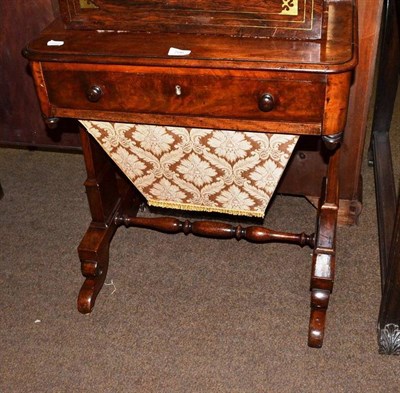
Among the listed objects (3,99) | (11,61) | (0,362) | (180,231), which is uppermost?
(11,61)

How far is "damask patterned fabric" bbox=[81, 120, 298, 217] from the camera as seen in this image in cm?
→ 200

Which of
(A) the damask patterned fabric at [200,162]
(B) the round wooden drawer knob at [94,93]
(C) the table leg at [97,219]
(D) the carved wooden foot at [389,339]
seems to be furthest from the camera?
(C) the table leg at [97,219]

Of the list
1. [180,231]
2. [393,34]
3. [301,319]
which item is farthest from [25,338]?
[393,34]

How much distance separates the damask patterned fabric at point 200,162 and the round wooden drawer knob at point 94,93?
209 mm

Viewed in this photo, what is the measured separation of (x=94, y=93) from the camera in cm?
183

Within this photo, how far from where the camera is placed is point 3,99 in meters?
2.79

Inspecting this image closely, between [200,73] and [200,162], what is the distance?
459 mm

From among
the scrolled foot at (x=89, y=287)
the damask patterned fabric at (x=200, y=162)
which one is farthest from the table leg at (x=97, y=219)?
the damask patterned fabric at (x=200, y=162)

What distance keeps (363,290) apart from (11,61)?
1790 millimetres

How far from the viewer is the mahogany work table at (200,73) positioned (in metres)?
1.69

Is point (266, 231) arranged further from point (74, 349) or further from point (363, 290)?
point (74, 349)

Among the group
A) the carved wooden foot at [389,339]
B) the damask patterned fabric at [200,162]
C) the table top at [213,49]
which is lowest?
the carved wooden foot at [389,339]

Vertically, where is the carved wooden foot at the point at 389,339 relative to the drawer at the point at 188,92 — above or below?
below

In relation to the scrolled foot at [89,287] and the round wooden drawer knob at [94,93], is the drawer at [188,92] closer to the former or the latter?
the round wooden drawer knob at [94,93]
